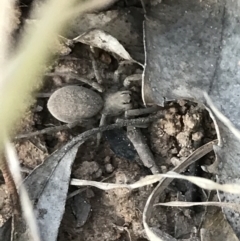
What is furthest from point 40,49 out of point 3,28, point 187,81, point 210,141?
point 210,141

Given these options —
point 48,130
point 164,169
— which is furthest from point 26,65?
point 164,169

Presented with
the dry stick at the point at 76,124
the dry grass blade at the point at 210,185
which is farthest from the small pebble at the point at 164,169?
the dry grass blade at the point at 210,185

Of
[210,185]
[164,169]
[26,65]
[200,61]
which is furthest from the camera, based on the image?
[164,169]

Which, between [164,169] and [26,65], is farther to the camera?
[164,169]

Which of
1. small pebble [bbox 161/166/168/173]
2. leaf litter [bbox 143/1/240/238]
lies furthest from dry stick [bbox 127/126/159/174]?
leaf litter [bbox 143/1/240/238]

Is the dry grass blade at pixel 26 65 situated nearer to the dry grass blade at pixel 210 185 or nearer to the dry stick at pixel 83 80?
the dry stick at pixel 83 80

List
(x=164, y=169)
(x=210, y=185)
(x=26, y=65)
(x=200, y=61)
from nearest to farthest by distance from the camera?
1. (x=26, y=65)
2. (x=210, y=185)
3. (x=200, y=61)
4. (x=164, y=169)

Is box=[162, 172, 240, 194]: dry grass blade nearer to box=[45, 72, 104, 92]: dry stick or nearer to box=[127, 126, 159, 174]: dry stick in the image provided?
box=[127, 126, 159, 174]: dry stick

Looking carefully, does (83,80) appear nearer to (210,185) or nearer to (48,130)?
(48,130)
